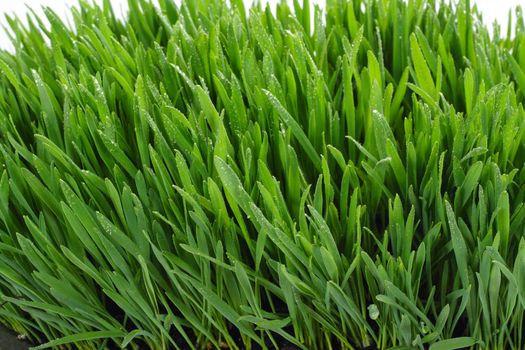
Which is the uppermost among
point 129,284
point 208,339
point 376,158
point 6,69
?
point 6,69

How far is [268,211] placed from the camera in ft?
2.89

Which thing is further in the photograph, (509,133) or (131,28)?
(131,28)

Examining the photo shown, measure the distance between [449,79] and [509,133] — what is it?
0.24 m

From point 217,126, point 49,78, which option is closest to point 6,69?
point 49,78

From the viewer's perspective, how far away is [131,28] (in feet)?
4.35

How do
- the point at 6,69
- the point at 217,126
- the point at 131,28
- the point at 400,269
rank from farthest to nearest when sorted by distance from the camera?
the point at 131,28 < the point at 6,69 < the point at 217,126 < the point at 400,269

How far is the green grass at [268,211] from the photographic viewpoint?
877mm

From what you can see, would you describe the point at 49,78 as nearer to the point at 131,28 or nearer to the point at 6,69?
the point at 6,69

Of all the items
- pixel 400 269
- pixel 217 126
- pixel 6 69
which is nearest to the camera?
pixel 400 269

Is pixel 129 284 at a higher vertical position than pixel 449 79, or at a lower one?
lower

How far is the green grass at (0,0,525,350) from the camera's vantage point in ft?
2.88

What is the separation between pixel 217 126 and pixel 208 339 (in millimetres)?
275

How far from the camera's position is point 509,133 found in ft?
3.00

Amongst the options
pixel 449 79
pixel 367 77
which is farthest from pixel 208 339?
pixel 449 79
